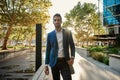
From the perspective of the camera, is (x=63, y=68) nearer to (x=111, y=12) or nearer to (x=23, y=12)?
(x=23, y=12)

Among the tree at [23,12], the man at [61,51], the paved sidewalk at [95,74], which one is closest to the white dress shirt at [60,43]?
the man at [61,51]

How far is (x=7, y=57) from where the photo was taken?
3097cm

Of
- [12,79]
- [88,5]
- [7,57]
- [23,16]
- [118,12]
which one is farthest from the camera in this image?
[88,5]

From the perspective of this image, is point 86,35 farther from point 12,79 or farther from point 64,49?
point 64,49

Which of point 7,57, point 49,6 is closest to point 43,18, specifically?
point 49,6

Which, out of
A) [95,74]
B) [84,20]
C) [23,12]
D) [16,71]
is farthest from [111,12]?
[95,74]

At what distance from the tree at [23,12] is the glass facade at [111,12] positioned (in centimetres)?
3005

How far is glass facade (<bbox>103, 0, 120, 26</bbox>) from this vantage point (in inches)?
2758

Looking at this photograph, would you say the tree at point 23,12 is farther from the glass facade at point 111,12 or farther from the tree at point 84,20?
the tree at point 84,20

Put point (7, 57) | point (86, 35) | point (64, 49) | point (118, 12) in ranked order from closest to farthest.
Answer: point (64, 49) → point (7, 57) → point (118, 12) → point (86, 35)

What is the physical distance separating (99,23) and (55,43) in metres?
81.9

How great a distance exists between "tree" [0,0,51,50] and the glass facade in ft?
98.6

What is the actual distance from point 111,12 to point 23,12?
35.3 m

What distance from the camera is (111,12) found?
7225cm
